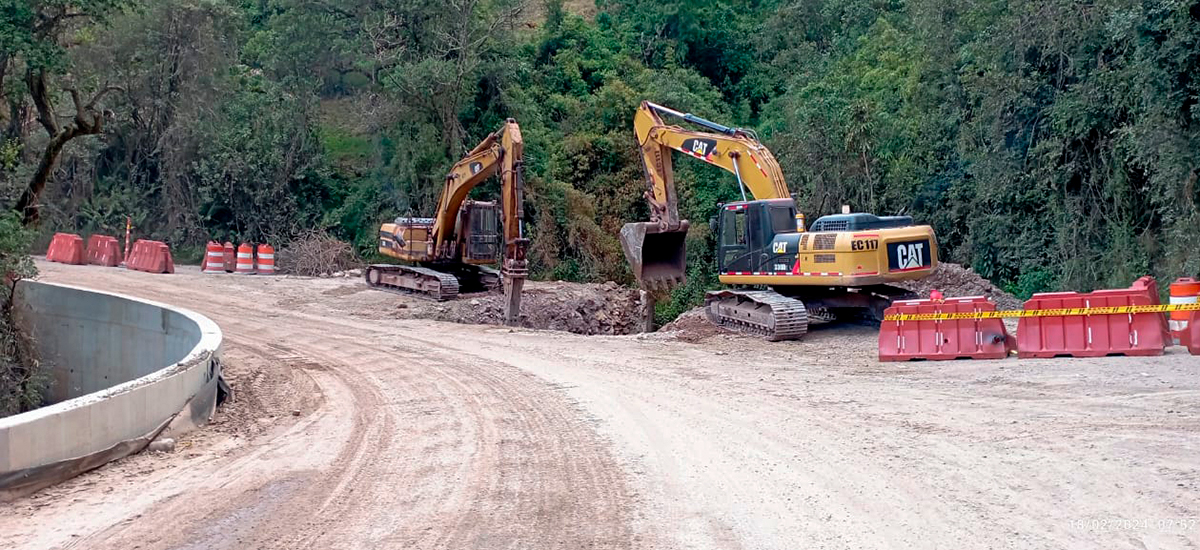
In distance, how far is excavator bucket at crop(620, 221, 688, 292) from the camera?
1972 cm

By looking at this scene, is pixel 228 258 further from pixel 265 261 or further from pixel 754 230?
pixel 754 230

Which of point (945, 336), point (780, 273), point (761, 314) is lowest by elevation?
point (945, 336)

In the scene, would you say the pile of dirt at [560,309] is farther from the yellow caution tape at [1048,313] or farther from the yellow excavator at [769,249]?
the yellow caution tape at [1048,313]

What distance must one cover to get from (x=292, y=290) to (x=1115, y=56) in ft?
64.5

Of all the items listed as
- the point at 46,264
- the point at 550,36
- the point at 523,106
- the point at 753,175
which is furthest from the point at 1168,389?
the point at 550,36

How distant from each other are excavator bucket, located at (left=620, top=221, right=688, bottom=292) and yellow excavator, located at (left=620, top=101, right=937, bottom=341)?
19 millimetres

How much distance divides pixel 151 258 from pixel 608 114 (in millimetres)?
14771

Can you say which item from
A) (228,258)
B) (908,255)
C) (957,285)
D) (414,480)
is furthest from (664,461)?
(228,258)

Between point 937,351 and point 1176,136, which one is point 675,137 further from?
point 1176,136

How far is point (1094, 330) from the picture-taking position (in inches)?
546

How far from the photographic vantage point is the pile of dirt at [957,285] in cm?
2202

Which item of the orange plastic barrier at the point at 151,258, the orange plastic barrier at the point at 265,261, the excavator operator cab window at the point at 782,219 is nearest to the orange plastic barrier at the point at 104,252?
the orange plastic barrier at the point at 151,258

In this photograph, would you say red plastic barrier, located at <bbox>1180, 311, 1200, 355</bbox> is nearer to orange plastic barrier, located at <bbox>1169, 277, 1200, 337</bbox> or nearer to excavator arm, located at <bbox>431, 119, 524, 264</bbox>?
orange plastic barrier, located at <bbox>1169, 277, 1200, 337</bbox>

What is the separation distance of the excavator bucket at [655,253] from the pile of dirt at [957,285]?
487 cm
